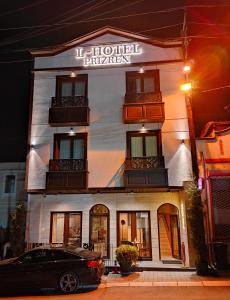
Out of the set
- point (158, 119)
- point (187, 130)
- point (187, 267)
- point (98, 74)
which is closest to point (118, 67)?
point (98, 74)

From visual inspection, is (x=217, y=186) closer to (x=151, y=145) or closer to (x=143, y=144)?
(x=151, y=145)

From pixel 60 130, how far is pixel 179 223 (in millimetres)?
8509

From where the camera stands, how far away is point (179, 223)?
645 inches

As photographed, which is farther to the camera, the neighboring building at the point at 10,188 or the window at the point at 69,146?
the neighboring building at the point at 10,188

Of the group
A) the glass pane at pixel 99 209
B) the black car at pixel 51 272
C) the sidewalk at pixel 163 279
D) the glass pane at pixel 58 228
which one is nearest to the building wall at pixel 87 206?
the glass pane at pixel 99 209

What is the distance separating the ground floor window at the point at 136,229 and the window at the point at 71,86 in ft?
25.2

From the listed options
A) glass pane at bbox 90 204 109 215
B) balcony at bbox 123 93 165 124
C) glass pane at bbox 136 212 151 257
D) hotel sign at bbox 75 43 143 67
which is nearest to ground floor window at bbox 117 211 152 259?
glass pane at bbox 136 212 151 257

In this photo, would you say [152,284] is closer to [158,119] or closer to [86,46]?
[158,119]

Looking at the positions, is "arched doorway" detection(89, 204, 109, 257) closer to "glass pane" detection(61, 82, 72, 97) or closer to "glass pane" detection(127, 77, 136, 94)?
"glass pane" detection(127, 77, 136, 94)

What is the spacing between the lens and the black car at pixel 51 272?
1031 centimetres

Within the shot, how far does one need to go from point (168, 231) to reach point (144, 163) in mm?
4094

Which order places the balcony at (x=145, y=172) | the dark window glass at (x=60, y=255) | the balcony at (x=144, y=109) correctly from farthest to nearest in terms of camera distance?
the balcony at (x=144, y=109), the balcony at (x=145, y=172), the dark window glass at (x=60, y=255)

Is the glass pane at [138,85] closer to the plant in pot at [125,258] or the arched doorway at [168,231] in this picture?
the arched doorway at [168,231]

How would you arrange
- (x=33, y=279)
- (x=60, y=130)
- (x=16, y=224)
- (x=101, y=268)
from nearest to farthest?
(x=33, y=279)
(x=101, y=268)
(x=16, y=224)
(x=60, y=130)
